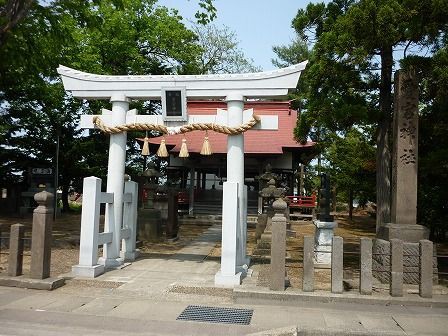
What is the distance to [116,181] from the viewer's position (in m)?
9.45

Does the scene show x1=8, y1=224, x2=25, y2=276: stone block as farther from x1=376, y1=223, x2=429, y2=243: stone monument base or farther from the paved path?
x1=376, y1=223, x2=429, y2=243: stone monument base

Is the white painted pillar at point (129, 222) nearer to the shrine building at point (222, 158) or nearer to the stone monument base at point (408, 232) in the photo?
the stone monument base at point (408, 232)

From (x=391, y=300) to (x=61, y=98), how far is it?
22251 mm

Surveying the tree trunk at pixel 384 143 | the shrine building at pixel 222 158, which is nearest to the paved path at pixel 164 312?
the tree trunk at pixel 384 143

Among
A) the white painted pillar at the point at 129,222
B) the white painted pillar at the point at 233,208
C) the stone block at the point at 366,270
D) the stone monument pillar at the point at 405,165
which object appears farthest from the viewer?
the white painted pillar at the point at 129,222

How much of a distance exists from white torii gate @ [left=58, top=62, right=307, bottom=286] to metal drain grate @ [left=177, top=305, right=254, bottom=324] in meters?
1.32

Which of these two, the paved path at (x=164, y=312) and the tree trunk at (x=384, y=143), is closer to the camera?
the paved path at (x=164, y=312)

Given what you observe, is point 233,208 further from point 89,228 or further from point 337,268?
point 89,228

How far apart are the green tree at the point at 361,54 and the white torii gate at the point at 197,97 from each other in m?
2.28

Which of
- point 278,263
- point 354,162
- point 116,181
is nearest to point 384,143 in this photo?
point 278,263

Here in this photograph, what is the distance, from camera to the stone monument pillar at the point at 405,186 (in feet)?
27.6

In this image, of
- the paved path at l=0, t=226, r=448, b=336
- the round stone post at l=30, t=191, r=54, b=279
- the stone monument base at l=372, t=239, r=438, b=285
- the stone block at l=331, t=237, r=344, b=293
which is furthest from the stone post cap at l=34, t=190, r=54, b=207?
the stone monument base at l=372, t=239, r=438, b=285

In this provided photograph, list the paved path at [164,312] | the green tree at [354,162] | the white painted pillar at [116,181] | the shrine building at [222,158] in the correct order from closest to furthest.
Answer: the paved path at [164,312]
the white painted pillar at [116,181]
the green tree at [354,162]
the shrine building at [222,158]

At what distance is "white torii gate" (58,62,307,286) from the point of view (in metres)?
8.81
